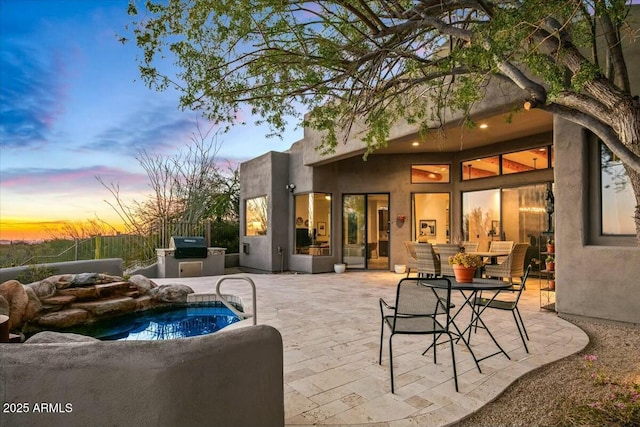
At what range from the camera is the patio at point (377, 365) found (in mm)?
2471

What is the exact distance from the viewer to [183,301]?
704 centimetres

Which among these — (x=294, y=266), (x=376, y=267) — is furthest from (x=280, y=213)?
(x=376, y=267)

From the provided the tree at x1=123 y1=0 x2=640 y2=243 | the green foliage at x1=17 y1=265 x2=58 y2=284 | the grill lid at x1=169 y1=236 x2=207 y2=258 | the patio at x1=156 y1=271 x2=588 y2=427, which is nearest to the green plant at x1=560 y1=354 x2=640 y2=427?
the patio at x1=156 y1=271 x2=588 y2=427

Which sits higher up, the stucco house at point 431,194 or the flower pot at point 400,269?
the stucco house at point 431,194

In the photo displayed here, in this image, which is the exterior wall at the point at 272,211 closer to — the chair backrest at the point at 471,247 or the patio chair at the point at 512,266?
the chair backrest at the point at 471,247

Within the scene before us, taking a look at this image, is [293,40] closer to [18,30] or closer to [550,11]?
[550,11]

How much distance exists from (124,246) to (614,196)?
11.0 m

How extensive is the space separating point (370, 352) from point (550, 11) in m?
3.45

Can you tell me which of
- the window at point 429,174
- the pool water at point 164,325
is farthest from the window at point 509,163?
the pool water at point 164,325

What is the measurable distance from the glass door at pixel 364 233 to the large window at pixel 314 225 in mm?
513

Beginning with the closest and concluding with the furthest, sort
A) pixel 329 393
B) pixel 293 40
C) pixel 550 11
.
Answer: pixel 329 393
pixel 550 11
pixel 293 40

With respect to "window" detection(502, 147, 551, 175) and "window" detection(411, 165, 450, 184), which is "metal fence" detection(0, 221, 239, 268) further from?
"window" detection(502, 147, 551, 175)

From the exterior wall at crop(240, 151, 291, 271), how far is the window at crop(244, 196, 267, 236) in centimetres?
21

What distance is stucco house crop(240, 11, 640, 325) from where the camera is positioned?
5.08m
